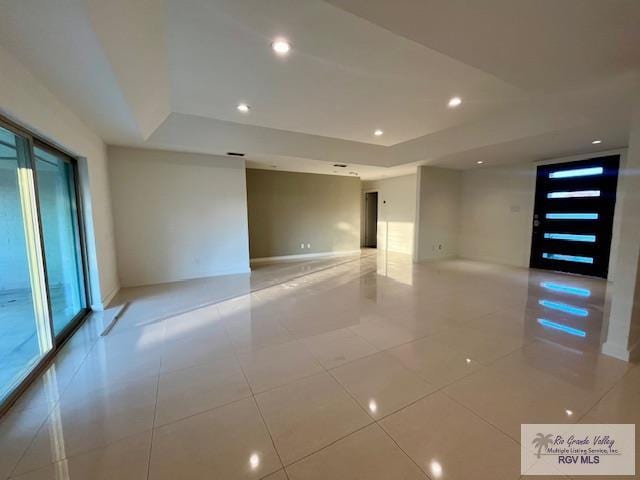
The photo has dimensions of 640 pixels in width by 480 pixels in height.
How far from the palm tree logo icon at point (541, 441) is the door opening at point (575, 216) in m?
5.24

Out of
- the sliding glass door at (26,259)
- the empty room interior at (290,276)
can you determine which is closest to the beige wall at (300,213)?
the empty room interior at (290,276)

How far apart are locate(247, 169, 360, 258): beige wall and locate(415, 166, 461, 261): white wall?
207 cm

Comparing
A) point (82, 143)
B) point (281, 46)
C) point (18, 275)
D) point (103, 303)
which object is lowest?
point (103, 303)

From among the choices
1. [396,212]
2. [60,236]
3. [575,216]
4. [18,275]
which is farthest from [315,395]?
[396,212]

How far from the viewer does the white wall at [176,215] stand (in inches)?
178

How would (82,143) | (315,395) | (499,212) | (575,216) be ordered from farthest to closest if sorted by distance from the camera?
(499,212)
(575,216)
(82,143)
(315,395)

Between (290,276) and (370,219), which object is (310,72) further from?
(370,219)

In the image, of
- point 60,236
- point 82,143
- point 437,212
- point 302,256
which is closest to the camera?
point 60,236

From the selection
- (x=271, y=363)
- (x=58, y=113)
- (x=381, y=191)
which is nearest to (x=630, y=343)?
(x=271, y=363)

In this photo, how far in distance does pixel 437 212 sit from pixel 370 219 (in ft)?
9.91

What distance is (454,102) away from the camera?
139 inches

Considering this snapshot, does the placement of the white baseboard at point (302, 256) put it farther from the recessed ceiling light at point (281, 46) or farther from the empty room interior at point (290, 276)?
the recessed ceiling light at point (281, 46)

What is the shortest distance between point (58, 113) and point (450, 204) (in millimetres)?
7546

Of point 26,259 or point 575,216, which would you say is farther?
point 575,216
